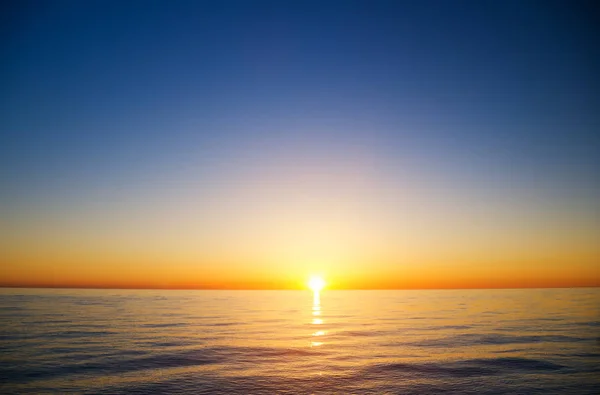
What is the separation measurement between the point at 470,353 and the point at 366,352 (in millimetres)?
6310

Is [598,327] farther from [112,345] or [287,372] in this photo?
[112,345]

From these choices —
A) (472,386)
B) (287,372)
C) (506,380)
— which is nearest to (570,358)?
(506,380)

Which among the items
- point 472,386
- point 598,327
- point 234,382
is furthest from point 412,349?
point 598,327

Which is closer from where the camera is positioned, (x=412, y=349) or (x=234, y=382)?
(x=234, y=382)

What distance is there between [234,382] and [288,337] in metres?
14.9

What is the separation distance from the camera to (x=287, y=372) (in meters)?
19.4

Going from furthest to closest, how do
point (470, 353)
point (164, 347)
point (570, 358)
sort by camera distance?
point (164, 347)
point (470, 353)
point (570, 358)

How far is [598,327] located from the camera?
36.8m

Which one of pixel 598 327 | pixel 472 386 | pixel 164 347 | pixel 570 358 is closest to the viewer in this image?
pixel 472 386

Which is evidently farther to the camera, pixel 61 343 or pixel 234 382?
pixel 61 343

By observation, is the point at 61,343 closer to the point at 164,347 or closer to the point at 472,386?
the point at 164,347

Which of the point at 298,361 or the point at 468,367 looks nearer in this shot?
the point at 468,367

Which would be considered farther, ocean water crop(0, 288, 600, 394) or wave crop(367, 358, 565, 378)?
wave crop(367, 358, 565, 378)

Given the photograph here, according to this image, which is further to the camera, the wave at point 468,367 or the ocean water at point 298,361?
the wave at point 468,367
